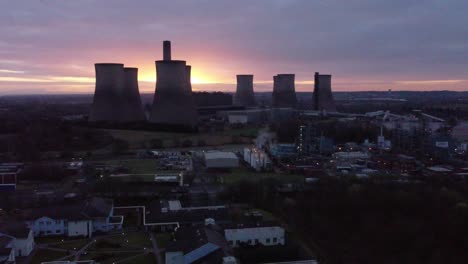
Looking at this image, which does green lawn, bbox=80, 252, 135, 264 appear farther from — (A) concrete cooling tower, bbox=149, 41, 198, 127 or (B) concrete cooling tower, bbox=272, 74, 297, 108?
(B) concrete cooling tower, bbox=272, 74, 297, 108

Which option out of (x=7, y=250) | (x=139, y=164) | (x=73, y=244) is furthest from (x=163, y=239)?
(x=139, y=164)

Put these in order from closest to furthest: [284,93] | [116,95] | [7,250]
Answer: [7,250] < [116,95] < [284,93]

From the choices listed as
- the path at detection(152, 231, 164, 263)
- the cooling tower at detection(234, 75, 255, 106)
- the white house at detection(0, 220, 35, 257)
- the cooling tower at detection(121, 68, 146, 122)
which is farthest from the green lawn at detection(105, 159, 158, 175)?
the cooling tower at detection(234, 75, 255, 106)

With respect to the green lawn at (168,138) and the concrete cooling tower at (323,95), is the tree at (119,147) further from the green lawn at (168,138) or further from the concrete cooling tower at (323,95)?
the concrete cooling tower at (323,95)

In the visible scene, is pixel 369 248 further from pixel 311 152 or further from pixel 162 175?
pixel 311 152

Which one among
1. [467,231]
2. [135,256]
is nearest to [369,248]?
[467,231]

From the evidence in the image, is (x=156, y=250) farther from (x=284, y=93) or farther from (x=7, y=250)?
(x=284, y=93)
